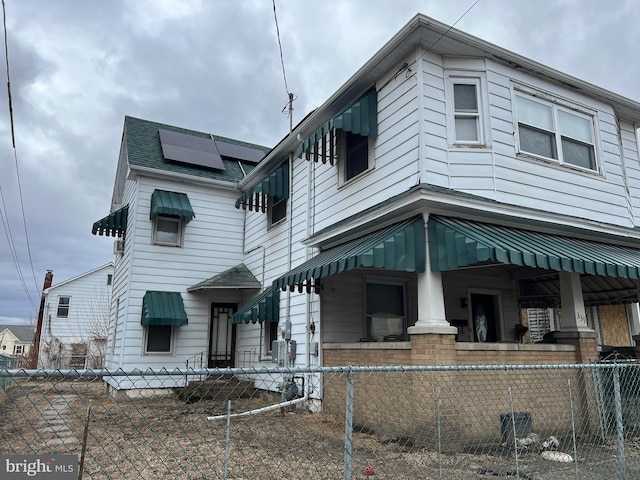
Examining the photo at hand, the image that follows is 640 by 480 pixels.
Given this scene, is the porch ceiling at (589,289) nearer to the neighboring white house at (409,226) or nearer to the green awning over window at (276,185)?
the neighboring white house at (409,226)

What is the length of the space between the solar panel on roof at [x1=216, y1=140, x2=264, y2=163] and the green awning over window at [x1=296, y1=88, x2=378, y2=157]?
846 cm

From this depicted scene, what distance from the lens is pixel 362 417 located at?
7.77 meters

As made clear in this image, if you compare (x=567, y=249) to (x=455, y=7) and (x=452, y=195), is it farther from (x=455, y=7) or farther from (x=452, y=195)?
(x=455, y=7)

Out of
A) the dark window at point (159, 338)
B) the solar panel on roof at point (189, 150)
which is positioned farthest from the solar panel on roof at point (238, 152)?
the dark window at point (159, 338)

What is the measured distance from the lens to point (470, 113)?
25.7 feet

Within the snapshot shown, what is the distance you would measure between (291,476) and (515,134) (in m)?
6.53

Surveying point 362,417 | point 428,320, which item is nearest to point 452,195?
point 428,320

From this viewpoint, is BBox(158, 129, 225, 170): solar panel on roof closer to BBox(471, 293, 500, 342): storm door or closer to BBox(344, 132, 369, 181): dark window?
BBox(344, 132, 369, 181): dark window

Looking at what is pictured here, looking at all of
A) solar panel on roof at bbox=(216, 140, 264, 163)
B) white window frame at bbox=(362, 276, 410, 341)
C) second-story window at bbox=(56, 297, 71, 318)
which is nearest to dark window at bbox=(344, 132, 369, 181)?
white window frame at bbox=(362, 276, 410, 341)

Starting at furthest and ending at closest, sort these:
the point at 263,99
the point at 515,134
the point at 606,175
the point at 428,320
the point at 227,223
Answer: the point at 227,223, the point at 263,99, the point at 606,175, the point at 515,134, the point at 428,320

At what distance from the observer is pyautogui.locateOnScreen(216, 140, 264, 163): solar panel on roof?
16.6 meters

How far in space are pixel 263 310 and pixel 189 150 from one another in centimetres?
675

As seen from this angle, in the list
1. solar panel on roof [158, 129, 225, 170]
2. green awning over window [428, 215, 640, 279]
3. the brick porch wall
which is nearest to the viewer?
green awning over window [428, 215, 640, 279]

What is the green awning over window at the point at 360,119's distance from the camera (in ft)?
27.0
